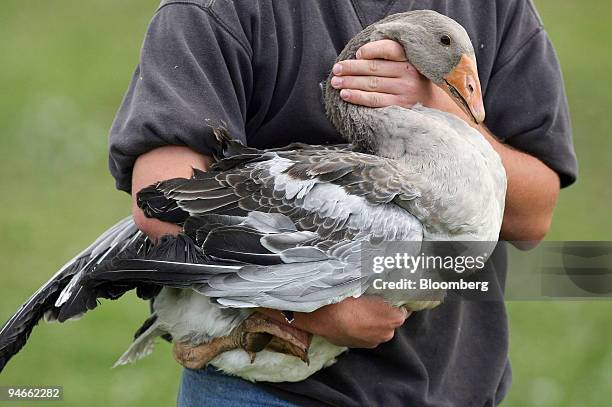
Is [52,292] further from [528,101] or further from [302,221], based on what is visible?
[528,101]

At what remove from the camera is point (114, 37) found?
12.5 metres

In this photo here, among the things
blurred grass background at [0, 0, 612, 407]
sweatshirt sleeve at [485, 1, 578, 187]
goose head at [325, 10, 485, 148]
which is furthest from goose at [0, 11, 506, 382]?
blurred grass background at [0, 0, 612, 407]

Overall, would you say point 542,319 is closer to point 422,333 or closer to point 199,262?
point 422,333

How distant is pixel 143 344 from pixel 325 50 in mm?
1174

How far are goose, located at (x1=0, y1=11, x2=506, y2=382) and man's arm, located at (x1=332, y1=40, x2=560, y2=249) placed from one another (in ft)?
0.14

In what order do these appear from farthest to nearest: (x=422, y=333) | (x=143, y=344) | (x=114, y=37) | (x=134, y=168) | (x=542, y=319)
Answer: (x=114, y=37) → (x=542, y=319) → (x=143, y=344) → (x=422, y=333) → (x=134, y=168)

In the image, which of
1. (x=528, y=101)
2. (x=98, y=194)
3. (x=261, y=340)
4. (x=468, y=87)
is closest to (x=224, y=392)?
(x=261, y=340)

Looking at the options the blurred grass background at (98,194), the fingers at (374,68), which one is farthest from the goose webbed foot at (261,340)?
the blurred grass background at (98,194)

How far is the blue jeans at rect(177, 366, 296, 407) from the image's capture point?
343cm

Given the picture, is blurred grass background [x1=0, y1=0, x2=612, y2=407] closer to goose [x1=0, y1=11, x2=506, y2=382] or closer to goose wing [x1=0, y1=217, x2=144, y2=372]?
goose wing [x1=0, y1=217, x2=144, y2=372]

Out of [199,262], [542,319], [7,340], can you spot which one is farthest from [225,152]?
[542,319]

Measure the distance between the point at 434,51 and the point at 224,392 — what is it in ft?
3.93

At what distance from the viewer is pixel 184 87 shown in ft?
11.0

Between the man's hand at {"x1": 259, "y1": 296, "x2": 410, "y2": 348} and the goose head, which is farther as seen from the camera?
the goose head
